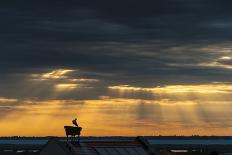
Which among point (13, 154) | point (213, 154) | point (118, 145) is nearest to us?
point (118, 145)

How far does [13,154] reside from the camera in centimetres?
15262

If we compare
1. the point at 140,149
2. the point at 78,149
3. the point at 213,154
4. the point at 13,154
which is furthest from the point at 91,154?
the point at 13,154

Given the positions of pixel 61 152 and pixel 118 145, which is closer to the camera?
pixel 61 152

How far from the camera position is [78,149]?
1447 inches

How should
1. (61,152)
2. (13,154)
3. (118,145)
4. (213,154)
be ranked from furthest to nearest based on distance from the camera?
(13,154), (213,154), (118,145), (61,152)

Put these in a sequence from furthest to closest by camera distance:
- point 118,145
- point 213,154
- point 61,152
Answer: point 213,154 → point 118,145 → point 61,152

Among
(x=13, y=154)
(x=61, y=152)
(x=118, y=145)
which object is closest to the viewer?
(x=61, y=152)

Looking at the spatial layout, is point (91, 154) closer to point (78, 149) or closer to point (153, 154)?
point (78, 149)

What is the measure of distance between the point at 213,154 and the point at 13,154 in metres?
111

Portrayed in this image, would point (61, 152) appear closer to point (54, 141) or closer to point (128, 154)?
point (54, 141)

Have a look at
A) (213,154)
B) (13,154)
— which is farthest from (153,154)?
(13,154)

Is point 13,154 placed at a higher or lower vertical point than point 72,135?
higher

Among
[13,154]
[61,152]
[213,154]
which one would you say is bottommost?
[61,152]

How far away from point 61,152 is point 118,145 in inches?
150
